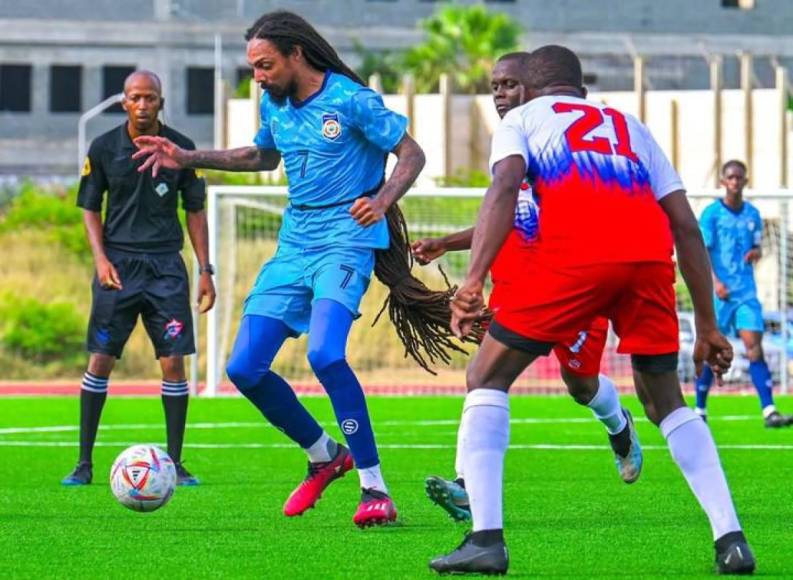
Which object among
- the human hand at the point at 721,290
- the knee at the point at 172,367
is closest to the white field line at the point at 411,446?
the human hand at the point at 721,290

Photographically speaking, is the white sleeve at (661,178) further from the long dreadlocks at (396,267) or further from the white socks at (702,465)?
the long dreadlocks at (396,267)

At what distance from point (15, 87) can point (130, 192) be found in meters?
58.0

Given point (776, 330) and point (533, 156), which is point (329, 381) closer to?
point (533, 156)

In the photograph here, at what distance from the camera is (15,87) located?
67.5 meters

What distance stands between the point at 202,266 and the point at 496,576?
469 cm

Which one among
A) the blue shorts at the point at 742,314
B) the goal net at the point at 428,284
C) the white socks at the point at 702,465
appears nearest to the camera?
the white socks at the point at 702,465

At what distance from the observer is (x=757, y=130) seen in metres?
50.4

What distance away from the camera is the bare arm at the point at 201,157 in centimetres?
926

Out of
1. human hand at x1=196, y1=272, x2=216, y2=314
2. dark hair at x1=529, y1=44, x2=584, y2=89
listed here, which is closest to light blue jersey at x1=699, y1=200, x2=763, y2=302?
human hand at x1=196, y1=272, x2=216, y2=314

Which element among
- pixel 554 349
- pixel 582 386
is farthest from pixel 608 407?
pixel 554 349

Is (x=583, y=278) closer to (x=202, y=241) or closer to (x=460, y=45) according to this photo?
(x=202, y=241)

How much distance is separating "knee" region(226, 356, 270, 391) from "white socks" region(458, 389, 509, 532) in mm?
2115

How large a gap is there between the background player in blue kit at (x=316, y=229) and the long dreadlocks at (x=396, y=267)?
0.4 inches

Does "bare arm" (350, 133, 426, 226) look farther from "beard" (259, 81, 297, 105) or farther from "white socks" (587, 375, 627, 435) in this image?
"white socks" (587, 375, 627, 435)
